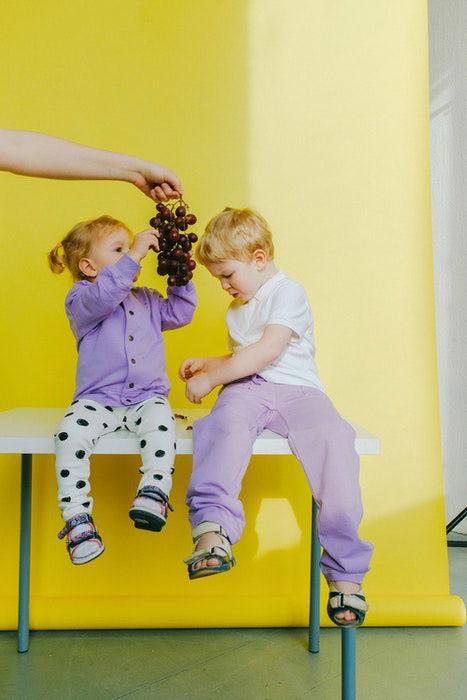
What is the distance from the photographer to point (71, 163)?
1.48 m

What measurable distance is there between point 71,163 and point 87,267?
1.31ft

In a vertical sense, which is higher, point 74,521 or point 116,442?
point 116,442

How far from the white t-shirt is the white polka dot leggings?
33cm

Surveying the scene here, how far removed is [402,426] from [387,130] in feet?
3.25

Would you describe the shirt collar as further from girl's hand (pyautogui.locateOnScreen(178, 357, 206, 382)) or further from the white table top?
the white table top

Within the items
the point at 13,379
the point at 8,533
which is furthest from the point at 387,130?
the point at 8,533

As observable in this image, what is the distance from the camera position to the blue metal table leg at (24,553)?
69.8 inches

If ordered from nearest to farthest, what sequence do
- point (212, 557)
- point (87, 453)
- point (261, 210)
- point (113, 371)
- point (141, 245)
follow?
point (212, 557) < point (87, 453) < point (141, 245) < point (113, 371) < point (261, 210)

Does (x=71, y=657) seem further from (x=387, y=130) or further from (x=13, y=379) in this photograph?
(x=387, y=130)

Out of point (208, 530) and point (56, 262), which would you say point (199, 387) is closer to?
point (208, 530)

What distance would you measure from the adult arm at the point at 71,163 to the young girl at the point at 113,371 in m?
0.15

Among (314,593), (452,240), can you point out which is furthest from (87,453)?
(452,240)

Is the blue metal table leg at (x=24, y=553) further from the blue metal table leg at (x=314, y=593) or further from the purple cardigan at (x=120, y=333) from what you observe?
the blue metal table leg at (x=314, y=593)

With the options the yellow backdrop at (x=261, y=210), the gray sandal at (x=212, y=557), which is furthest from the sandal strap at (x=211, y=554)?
the yellow backdrop at (x=261, y=210)
